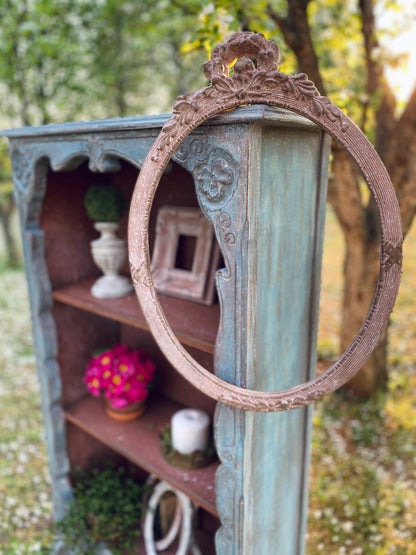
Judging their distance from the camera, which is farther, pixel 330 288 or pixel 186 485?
pixel 330 288

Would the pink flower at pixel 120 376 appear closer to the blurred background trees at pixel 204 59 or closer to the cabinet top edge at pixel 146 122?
the cabinet top edge at pixel 146 122

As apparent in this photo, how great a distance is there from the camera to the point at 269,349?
1567 millimetres

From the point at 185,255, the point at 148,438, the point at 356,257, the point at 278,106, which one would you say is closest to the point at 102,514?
the point at 148,438

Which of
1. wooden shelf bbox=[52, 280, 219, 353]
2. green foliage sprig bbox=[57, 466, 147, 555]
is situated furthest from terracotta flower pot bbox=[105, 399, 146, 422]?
wooden shelf bbox=[52, 280, 219, 353]

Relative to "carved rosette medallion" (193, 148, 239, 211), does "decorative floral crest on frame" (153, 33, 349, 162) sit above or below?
above

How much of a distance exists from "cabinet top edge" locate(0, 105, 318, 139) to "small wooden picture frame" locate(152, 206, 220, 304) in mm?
565

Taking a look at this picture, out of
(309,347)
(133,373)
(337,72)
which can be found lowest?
(133,373)

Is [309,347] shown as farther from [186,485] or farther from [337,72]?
[337,72]

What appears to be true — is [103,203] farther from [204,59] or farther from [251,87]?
[204,59]

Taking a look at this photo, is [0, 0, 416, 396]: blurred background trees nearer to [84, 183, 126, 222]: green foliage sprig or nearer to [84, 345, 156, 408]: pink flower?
[84, 183, 126, 222]: green foliage sprig

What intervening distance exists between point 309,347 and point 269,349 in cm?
28

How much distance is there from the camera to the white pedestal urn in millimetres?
2213

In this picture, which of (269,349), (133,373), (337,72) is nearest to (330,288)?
(337,72)

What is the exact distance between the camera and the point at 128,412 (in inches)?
93.4
